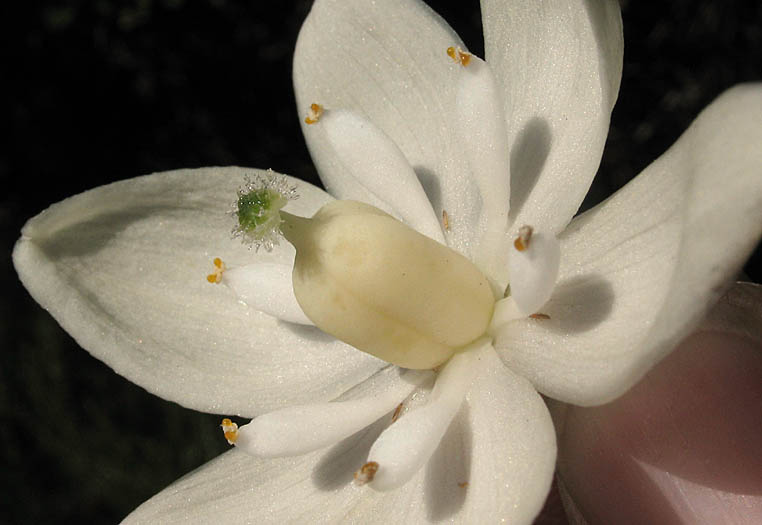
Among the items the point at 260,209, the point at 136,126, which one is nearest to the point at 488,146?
the point at 260,209

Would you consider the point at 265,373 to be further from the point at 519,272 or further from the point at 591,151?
the point at 591,151

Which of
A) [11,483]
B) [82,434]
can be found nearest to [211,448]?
[82,434]

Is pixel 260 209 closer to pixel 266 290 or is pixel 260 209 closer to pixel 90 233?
pixel 266 290

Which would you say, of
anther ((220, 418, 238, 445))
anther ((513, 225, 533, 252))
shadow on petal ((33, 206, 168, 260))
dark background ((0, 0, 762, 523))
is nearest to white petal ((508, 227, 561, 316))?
anther ((513, 225, 533, 252))

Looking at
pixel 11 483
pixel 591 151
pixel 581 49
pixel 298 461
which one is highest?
pixel 581 49

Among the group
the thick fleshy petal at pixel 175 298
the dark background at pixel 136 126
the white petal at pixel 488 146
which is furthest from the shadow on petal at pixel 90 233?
the dark background at pixel 136 126

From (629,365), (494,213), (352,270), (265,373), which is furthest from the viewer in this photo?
(265,373)

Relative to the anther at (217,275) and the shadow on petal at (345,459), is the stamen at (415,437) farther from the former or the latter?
the anther at (217,275)
